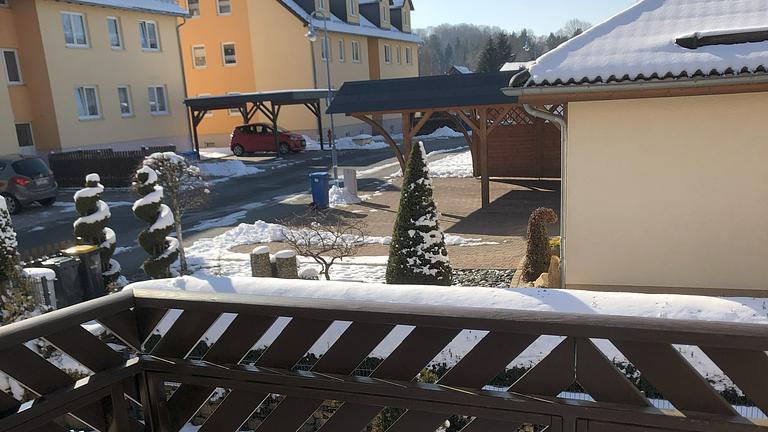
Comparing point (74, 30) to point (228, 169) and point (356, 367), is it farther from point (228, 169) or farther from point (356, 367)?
point (356, 367)

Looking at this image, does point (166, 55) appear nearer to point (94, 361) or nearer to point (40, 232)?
point (40, 232)

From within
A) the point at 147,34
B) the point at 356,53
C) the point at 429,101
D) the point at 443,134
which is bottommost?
the point at 443,134

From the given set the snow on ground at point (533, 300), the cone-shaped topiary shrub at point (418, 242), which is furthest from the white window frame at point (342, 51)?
the snow on ground at point (533, 300)

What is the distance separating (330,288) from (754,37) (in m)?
5.42

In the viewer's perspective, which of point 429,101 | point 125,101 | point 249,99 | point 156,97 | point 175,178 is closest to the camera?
point 175,178

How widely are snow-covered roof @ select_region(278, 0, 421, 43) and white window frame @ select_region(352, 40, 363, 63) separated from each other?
85 centimetres

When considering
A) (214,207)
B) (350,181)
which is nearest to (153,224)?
(214,207)

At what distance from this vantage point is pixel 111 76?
83.8 feet

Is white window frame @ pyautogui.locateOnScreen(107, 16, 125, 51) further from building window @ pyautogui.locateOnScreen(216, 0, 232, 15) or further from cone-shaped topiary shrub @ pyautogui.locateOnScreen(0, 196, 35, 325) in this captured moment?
cone-shaped topiary shrub @ pyautogui.locateOnScreen(0, 196, 35, 325)

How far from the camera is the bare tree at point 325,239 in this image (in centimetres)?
969

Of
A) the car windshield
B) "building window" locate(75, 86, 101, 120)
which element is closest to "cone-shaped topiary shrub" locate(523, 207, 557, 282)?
the car windshield

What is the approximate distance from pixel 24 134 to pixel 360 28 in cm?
2188

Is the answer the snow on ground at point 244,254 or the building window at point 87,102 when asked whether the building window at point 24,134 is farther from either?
the snow on ground at point 244,254

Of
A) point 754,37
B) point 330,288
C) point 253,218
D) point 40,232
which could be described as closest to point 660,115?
point 754,37
